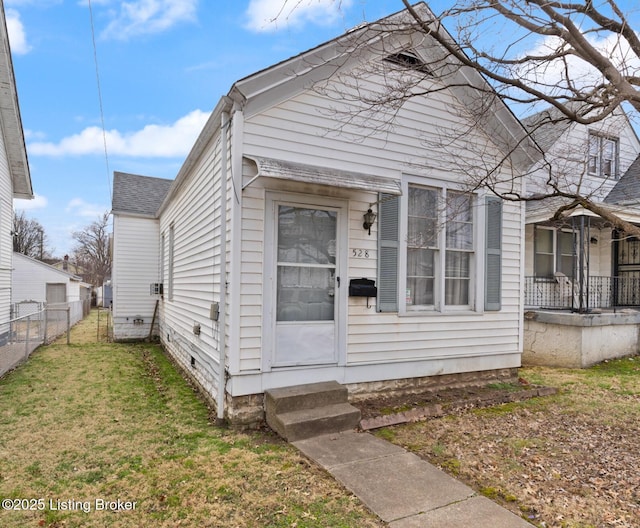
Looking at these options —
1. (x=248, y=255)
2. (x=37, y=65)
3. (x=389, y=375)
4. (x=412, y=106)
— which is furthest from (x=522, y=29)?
(x=37, y=65)

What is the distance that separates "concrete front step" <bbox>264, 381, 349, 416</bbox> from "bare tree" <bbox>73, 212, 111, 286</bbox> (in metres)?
38.7

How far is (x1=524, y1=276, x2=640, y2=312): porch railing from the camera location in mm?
10102

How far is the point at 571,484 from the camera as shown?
3320 mm

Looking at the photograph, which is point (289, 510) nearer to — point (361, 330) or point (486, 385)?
point (361, 330)

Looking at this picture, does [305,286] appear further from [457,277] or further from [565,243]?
[565,243]

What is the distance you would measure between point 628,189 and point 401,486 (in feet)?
39.4

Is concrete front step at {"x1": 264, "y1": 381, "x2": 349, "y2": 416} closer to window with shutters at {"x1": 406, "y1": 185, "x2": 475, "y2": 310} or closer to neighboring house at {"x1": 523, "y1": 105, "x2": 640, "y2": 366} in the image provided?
window with shutters at {"x1": 406, "y1": 185, "x2": 475, "y2": 310}

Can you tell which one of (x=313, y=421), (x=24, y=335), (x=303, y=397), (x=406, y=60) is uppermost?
(x=406, y=60)

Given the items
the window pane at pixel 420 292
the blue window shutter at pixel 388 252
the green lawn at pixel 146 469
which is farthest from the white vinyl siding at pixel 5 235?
the window pane at pixel 420 292

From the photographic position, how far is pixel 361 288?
511 centimetres

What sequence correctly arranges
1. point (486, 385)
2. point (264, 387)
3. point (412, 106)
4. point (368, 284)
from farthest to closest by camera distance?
point (486, 385), point (412, 106), point (368, 284), point (264, 387)

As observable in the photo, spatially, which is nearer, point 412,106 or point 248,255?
point 248,255

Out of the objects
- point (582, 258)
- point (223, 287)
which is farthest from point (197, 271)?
point (582, 258)

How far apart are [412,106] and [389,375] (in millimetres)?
3639
